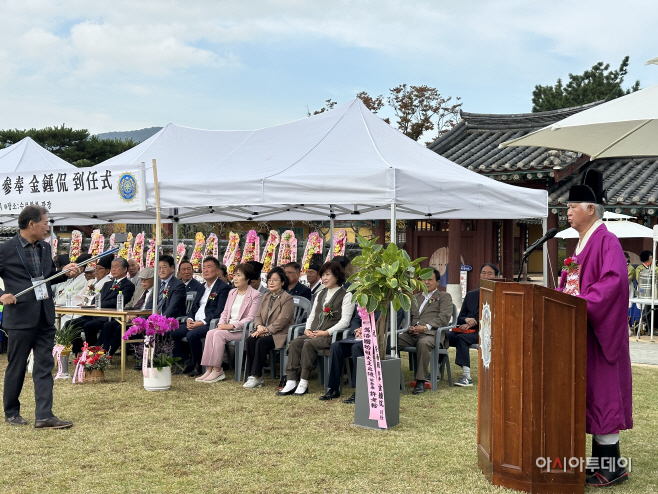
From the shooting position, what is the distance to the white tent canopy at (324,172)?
678 cm

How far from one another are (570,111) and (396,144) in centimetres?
1056

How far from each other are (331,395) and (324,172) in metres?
2.18

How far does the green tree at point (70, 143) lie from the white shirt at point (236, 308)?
2544cm

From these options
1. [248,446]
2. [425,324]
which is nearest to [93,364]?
[248,446]

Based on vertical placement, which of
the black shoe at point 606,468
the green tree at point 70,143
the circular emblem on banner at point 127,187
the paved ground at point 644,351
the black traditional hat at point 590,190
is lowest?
the paved ground at point 644,351

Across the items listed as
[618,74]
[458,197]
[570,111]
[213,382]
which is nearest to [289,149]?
[458,197]

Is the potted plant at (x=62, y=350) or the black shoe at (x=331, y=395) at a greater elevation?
the potted plant at (x=62, y=350)

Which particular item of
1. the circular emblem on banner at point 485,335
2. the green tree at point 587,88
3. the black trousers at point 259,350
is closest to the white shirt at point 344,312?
the black trousers at point 259,350

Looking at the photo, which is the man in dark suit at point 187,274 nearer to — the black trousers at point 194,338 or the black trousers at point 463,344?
the black trousers at point 194,338

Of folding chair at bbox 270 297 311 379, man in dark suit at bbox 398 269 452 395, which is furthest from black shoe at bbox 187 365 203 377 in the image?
man in dark suit at bbox 398 269 452 395

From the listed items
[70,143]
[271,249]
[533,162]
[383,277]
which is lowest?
[383,277]

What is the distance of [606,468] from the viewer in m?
4.06

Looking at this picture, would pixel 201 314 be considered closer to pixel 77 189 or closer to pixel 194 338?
pixel 194 338

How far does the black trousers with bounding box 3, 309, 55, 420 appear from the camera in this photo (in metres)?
5.48
